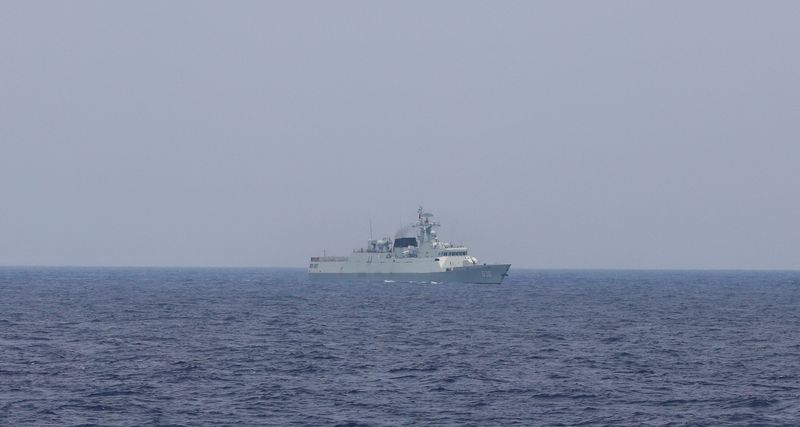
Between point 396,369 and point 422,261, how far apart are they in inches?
3607

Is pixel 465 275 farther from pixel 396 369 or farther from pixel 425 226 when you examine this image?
pixel 396 369

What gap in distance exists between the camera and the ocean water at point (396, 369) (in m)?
32.2

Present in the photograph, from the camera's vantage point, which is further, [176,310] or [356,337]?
[176,310]

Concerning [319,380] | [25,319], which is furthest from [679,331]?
[25,319]

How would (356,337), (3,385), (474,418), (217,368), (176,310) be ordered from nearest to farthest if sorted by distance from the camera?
(474,418) → (3,385) → (217,368) → (356,337) → (176,310)

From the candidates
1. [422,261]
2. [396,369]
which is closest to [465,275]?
[422,261]

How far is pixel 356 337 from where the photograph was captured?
5806 cm

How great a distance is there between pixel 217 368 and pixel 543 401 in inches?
622

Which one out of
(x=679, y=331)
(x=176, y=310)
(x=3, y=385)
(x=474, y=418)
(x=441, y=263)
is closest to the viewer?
(x=474, y=418)

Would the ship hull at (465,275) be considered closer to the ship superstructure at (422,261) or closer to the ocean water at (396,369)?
Answer: the ship superstructure at (422,261)

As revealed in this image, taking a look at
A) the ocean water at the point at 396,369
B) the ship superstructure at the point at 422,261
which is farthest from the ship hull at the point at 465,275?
the ocean water at the point at 396,369

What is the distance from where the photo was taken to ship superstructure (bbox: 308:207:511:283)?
13325cm

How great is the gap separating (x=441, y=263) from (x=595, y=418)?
10100 cm

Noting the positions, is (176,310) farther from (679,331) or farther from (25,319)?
(679,331)
